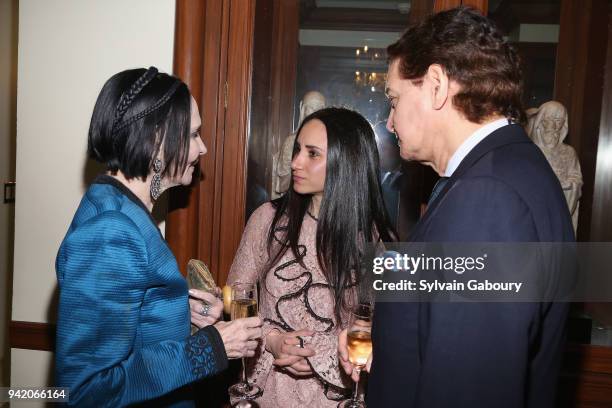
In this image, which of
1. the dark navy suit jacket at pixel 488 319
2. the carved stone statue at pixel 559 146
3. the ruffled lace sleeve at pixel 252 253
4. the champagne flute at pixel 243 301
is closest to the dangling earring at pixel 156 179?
the champagne flute at pixel 243 301

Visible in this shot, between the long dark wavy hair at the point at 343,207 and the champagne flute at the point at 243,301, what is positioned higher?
the long dark wavy hair at the point at 343,207

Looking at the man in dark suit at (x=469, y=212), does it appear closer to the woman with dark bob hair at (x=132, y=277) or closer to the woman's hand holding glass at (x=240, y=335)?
the woman's hand holding glass at (x=240, y=335)

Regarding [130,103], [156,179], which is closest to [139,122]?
[130,103]

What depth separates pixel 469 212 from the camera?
921 mm

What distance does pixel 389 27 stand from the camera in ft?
6.57

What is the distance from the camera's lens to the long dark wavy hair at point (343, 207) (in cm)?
188

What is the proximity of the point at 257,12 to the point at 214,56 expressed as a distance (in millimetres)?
266

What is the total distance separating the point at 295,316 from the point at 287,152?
0.70m

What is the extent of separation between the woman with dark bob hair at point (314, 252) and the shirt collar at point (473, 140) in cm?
84

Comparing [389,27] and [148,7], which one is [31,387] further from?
[389,27]

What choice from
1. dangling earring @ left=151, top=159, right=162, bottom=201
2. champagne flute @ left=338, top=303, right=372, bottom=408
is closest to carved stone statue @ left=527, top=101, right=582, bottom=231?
champagne flute @ left=338, top=303, right=372, bottom=408

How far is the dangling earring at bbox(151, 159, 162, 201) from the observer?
1342 millimetres

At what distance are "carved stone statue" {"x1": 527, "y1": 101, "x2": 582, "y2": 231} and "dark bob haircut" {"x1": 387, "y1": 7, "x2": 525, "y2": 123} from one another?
88 cm

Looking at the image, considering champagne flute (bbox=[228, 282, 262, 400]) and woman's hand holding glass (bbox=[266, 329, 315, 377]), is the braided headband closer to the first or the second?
champagne flute (bbox=[228, 282, 262, 400])
